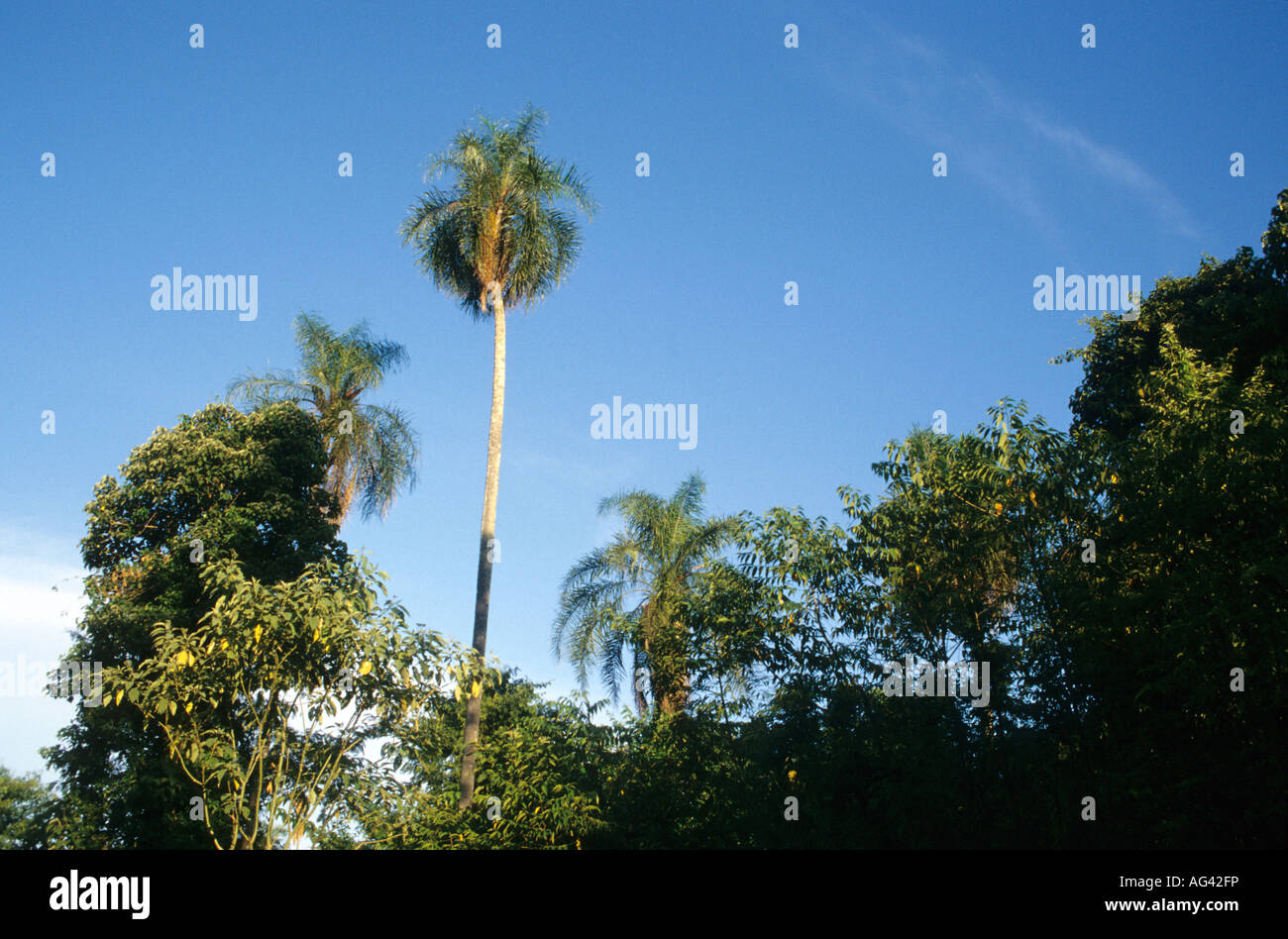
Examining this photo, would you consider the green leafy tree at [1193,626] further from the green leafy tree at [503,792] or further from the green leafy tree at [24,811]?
the green leafy tree at [24,811]

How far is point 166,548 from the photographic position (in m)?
26.0

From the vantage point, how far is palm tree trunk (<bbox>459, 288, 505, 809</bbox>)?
55.8ft

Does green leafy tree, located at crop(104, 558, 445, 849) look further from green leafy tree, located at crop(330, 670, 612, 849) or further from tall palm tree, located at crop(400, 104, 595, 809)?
tall palm tree, located at crop(400, 104, 595, 809)

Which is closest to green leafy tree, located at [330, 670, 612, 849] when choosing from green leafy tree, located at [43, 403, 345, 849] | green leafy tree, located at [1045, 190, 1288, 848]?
green leafy tree, located at [1045, 190, 1288, 848]

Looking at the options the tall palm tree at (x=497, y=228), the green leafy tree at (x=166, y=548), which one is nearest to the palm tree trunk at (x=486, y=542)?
the tall palm tree at (x=497, y=228)

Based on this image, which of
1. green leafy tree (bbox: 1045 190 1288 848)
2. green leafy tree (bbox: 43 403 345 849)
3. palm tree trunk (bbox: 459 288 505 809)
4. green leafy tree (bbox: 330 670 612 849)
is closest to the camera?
green leafy tree (bbox: 1045 190 1288 848)

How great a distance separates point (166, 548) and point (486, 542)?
11.8 m

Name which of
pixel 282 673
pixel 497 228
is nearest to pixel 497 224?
pixel 497 228

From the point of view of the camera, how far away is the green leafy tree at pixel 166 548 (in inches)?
910

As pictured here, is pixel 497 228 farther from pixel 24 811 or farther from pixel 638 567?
pixel 24 811

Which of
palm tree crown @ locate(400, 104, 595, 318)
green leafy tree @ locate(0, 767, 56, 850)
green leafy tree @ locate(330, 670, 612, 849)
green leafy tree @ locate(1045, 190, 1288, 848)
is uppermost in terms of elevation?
palm tree crown @ locate(400, 104, 595, 318)

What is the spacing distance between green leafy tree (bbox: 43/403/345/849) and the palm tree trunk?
24.8ft
